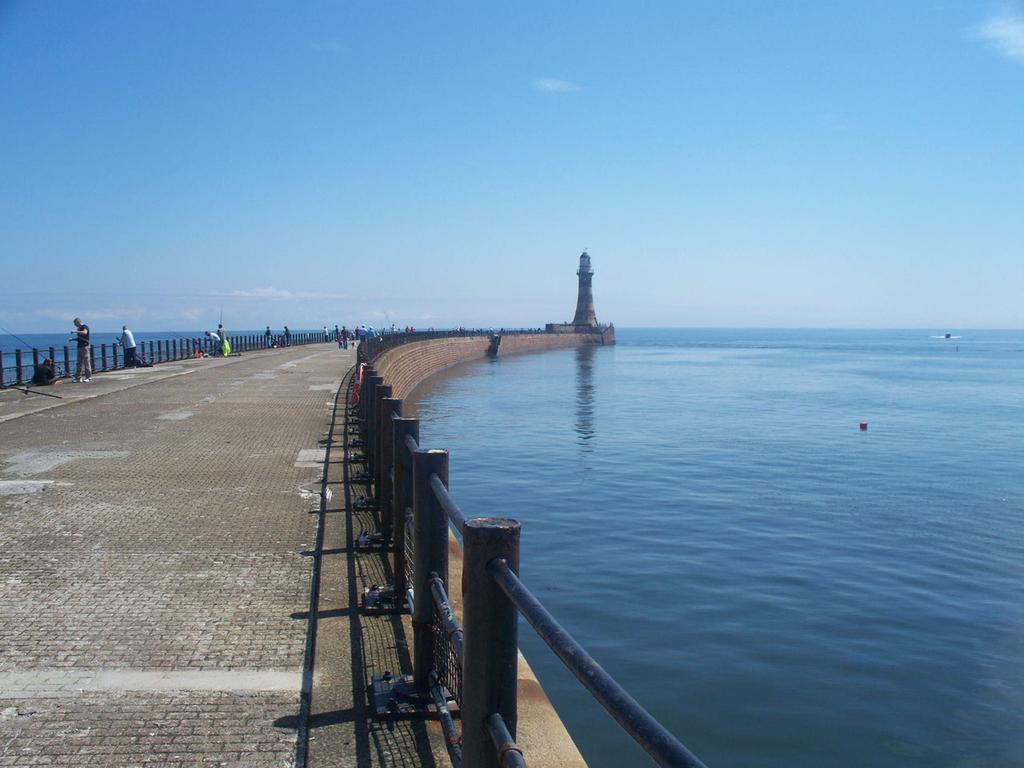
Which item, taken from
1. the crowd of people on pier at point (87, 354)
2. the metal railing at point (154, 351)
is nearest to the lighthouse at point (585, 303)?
the metal railing at point (154, 351)

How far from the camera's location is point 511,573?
8.78 ft

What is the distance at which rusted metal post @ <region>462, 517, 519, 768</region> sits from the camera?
281 centimetres

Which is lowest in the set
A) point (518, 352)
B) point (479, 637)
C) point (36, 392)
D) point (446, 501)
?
point (518, 352)

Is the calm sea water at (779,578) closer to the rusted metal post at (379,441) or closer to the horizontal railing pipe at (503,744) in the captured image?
the rusted metal post at (379,441)

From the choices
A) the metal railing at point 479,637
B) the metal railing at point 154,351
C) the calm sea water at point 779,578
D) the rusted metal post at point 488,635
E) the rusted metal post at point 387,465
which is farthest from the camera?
the metal railing at point 154,351

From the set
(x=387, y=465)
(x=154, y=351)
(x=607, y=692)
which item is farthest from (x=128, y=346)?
(x=607, y=692)

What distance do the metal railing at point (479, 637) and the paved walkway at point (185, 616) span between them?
16.0 inches

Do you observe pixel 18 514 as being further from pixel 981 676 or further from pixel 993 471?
pixel 993 471

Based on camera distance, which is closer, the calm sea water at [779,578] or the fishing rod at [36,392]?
the calm sea water at [779,578]

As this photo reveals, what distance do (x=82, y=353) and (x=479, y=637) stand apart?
23817 millimetres

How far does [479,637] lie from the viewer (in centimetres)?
283

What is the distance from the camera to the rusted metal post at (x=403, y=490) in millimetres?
5758

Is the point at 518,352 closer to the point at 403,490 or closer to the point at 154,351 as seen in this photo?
the point at 154,351

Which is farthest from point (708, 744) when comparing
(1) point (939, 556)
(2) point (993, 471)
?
(2) point (993, 471)
